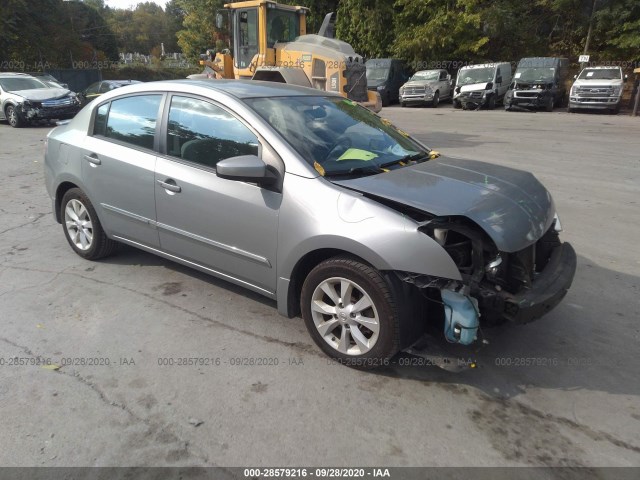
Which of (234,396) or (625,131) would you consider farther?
(625,131)

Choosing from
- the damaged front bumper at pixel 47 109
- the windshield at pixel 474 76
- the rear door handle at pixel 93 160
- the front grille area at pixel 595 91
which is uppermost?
the windshield at pixel 474 76

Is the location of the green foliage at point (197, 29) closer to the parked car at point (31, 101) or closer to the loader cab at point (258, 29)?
the parked car at point (31, 101)

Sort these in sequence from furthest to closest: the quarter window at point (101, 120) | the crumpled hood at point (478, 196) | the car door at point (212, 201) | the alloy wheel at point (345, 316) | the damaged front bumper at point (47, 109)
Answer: the damaged front bumper at point (47, 109), the quarter window at point (101, 120), the car door at point (212, 201), the alloy wheel at point (345, 316), the crumpled hood at point (478, 196)

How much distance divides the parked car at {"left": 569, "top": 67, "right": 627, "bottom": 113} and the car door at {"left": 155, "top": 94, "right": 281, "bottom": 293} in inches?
851

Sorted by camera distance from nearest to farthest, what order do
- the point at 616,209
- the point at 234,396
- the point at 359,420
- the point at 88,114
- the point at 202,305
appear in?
the point at 359,420, the point at 234,396, the point at 202,305, the point at 88,114, the point at 616,209

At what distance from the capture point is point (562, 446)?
2480 millimetres

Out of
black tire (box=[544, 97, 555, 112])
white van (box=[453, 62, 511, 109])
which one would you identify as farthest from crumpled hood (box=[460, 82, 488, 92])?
black tire (box=[544, 97, 555, 112])

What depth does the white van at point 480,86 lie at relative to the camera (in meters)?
23.4

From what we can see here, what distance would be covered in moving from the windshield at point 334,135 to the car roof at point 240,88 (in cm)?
10

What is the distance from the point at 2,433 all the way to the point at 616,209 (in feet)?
23.1

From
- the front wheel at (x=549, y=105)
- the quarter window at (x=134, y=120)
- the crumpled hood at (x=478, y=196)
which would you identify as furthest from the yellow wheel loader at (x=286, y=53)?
the front wheel at (x=549, y=105)

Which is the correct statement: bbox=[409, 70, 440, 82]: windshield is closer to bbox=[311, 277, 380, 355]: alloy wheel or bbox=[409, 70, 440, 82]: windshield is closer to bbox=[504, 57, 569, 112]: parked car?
bbox=[504, 57, 569, 112]: parked car

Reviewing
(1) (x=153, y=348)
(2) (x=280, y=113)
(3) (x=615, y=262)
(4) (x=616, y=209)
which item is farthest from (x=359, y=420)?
(4) (x=616, y=209)

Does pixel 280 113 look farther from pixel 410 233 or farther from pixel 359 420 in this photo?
pixel 359 420
